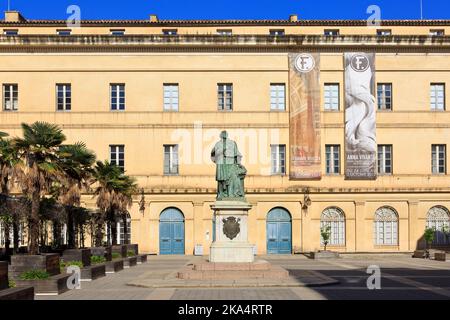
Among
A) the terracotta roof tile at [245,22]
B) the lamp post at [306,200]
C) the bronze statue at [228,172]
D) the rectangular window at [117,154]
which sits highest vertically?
the terracotta roof tile at [245,22]

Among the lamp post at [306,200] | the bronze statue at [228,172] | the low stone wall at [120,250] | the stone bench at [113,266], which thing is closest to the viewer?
the bronze statue at [228,172]

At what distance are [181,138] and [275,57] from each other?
868cm

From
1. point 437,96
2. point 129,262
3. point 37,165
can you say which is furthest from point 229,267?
point 437,96

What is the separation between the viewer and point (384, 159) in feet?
160

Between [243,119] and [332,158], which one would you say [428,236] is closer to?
[332,158]

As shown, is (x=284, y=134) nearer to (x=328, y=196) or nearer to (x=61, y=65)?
(x=328, y=196)

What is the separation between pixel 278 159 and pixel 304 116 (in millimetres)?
3454

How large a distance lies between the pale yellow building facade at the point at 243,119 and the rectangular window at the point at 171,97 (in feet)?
0.74

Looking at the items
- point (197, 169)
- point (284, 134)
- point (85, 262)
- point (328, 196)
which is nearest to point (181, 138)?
point (197, 169)

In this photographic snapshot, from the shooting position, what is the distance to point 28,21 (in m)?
52.0

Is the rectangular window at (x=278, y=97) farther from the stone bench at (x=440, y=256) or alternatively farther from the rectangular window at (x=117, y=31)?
the stone bench at (x=440, y=256)

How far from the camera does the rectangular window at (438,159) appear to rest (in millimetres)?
48812

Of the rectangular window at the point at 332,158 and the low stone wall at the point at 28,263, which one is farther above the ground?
the rectangular window at the point at 332,158

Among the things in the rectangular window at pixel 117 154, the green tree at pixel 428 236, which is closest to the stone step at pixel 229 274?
the green tree at pixel 428 236
